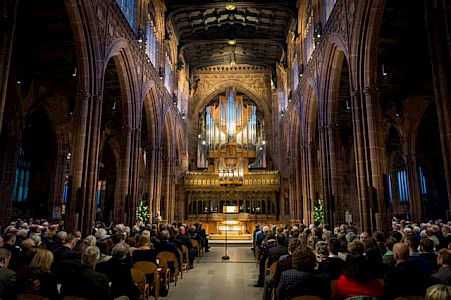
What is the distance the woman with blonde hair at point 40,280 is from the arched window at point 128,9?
1376 cm

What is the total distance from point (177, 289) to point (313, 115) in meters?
14.0

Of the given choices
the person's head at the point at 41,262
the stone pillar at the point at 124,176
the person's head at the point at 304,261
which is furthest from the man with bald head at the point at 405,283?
the stone pillar at the point at 124,176

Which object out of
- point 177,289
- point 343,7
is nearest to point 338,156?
point 343,7

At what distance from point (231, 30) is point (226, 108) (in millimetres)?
6308

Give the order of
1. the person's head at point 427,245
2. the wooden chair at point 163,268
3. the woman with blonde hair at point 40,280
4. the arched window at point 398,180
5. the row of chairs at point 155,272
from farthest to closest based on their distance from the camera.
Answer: the arched window at point 398,180
the wooden chair at point 163,268
the person's head at point 427,245
the row of chairs at point 155,272
the woman with blonde hair at point 40,280

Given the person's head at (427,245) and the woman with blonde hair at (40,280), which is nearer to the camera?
the woman with blonde hair at (40,280)

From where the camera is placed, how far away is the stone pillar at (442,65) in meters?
7.38

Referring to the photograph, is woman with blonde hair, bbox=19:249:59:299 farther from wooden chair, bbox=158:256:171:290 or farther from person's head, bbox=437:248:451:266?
person's head, bbox=437:248:451:266

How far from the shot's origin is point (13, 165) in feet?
54.7

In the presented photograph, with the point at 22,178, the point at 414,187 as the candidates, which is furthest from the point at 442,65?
the point at 22,178

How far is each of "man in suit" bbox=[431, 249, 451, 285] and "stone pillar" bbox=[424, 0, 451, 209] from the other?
3.34m

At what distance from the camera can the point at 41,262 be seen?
390 centimetres

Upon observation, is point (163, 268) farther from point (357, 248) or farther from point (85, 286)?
point (357, 248)

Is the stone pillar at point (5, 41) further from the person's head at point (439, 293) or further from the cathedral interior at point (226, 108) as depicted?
the person's head at point (439, 293)
